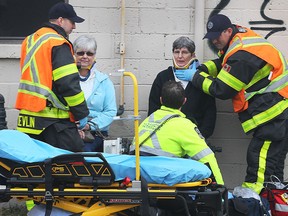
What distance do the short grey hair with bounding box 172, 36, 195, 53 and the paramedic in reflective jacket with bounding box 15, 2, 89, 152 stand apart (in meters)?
1.30

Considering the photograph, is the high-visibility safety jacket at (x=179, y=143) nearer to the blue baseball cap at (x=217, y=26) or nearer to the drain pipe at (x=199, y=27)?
the blue baseball cap at (x=217, y=26)

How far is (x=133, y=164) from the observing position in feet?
13.9

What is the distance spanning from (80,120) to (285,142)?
2020 millimetres

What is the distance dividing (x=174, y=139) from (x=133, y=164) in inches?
18.7

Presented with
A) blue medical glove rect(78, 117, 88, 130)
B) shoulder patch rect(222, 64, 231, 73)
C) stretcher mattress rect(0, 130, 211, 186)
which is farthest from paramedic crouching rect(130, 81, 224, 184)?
shoulder patch rect(222, 64, 231, 73)

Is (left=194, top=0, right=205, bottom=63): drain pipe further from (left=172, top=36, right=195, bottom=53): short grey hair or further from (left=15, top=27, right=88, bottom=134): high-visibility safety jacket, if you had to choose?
(left=15, top=27, right=88, bottom=134): high-visibility safety jacket

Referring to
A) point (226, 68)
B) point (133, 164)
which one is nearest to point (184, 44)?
point (226, 68)

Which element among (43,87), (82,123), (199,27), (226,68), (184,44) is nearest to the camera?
(43,87)

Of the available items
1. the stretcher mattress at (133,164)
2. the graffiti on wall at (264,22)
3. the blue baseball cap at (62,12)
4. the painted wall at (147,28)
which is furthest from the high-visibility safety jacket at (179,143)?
the graffiti on wall at (264,22)

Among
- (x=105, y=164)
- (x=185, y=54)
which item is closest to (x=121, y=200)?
(x=105, y=164)

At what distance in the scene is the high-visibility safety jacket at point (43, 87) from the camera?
4816 millimetres

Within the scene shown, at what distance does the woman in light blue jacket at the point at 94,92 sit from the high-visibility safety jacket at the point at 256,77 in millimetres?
907

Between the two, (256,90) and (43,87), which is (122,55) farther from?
(43,87)

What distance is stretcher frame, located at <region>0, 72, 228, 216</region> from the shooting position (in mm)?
4105
